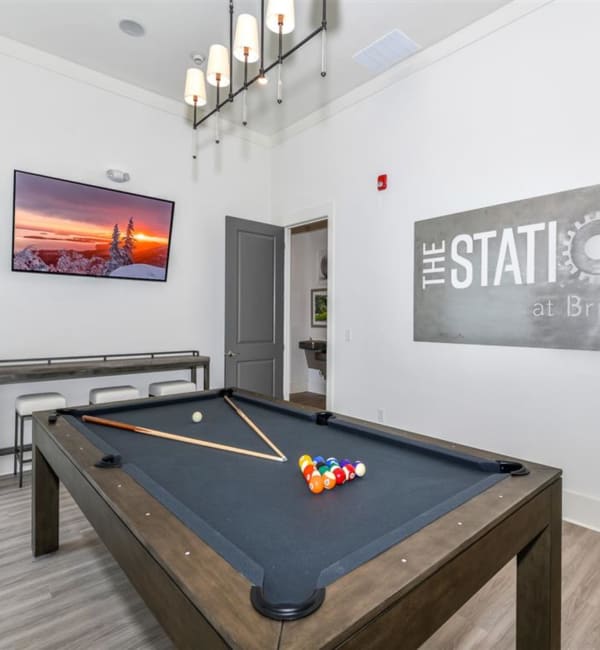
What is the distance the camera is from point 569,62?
2.62 m

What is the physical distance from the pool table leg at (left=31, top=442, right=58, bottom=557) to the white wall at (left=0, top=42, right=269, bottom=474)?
1.51 meters

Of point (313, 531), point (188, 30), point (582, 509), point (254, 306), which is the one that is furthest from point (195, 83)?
point (582, 509)

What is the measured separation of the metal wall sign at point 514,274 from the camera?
2.54 m

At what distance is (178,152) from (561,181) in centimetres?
336

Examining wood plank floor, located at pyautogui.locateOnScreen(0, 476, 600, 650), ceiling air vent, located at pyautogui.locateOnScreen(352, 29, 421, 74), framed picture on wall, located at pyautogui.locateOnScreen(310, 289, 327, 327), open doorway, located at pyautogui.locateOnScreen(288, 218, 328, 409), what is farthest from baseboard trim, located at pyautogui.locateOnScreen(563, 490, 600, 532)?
framed picture on wall, located at pyautogui.locateOnScreen(310, 289, 327, 327)

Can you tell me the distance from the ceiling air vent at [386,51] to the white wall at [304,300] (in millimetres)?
3156

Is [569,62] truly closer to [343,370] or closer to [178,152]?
[343,370]

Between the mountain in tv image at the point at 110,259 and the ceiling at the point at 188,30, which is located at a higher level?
the ceiling at the point at 188,30

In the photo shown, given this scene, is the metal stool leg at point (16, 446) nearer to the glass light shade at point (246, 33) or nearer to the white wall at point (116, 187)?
the white wall at point (116, 187)

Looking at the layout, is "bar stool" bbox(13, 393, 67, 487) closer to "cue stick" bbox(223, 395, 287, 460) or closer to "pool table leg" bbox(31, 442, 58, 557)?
"pool table leg" bbox(31, 442, 58, 557)

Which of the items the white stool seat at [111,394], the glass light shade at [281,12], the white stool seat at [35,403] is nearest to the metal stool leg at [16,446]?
the white stool seat at [35,403]

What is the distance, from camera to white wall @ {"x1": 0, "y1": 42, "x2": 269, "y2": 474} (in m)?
3.33

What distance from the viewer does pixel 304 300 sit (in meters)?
6.88

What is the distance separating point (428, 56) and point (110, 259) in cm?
313
